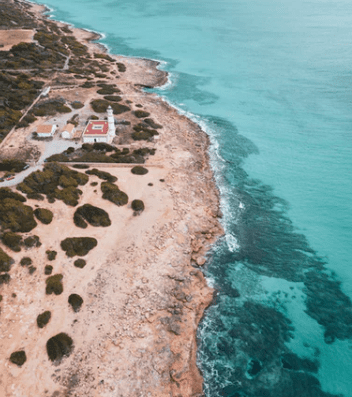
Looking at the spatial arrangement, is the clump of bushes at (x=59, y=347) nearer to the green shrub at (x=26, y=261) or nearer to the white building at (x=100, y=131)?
the green shrub at (x=26, y=261)

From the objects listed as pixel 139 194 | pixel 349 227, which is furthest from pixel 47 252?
pixel 349 227

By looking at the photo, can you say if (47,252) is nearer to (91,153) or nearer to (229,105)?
(91,153)

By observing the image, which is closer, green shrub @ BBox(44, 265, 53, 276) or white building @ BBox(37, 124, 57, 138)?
green shrub @ BBox(44, 265, 53, 276)

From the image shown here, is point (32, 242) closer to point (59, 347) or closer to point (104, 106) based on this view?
point (59, 347)

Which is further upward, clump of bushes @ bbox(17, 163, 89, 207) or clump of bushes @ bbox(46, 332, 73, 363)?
clump of bushes @ bbox(17, 163, 89, 207)

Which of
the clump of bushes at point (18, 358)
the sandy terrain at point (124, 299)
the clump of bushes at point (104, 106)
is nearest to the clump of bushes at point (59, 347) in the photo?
the sandy terrain at point (124, 299)

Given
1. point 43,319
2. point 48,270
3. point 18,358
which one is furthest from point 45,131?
point 18,358

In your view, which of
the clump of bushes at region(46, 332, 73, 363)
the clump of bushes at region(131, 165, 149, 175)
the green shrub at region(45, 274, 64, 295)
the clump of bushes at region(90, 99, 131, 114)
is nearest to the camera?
the clump of bushes at region(46, 332, 73, 363)

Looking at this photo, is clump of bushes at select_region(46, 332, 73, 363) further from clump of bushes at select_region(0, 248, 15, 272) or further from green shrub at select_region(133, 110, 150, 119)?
green shrub at select_region(133, 110, 150, 119)

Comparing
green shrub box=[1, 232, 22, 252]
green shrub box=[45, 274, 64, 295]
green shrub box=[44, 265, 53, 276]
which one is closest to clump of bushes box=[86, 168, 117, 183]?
green shrub box=[1, 232, 22, 252]
